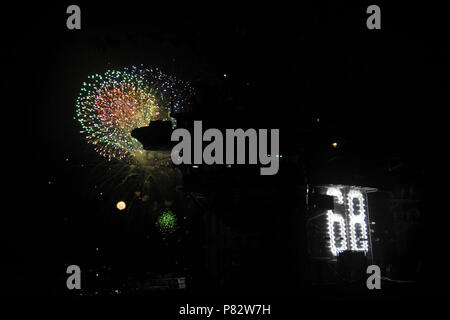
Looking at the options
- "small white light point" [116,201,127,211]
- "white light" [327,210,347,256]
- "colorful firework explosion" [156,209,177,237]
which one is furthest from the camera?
"small white light point" [116,201,127,211]

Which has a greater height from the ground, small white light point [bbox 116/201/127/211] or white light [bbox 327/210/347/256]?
small white light point [bbox 116/201/127/211]

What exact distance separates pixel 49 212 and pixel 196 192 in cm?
2146

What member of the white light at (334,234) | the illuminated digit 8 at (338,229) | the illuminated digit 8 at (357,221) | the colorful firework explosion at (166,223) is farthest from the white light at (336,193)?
the colorful firework explosion at (166,223)

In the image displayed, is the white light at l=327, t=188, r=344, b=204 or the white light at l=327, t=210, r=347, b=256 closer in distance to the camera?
the white light at l=327, t=210, r=347, b=256

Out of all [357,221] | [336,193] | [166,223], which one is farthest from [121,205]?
[357,221]

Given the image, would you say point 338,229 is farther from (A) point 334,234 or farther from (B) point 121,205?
(B) point 121,205

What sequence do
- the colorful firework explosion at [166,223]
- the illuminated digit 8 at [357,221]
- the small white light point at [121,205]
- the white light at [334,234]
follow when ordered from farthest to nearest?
the small white light point at [121,205]
the colorful firework explosion at [166,223]
the illuminated digit 8 at [357,221]
the white light at [334,234]

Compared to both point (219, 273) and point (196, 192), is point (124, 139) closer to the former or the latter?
point (196, 192)

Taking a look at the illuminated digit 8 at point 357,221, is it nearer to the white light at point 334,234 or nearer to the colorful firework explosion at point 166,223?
the white light at point 334,234

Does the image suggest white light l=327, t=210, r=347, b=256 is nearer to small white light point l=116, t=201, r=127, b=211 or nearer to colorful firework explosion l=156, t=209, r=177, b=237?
colorful firework explosion l=156, t=209, r=177, b=237

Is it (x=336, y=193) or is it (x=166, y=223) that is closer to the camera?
(x=336, y=193)

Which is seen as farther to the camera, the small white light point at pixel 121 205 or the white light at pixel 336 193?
the small white light point at pixel 121 205

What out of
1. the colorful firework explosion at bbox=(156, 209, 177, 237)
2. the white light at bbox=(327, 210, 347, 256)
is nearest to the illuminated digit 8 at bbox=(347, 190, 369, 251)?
the white light at bbox=(327, 210, 347, 256)

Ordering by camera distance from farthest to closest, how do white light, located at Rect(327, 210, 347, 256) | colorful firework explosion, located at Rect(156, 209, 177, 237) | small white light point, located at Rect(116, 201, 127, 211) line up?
small white light point, located at Rect(116, 201, 127, 211) < colorful firework explosion, located at Rect(156, 209, 177, 237) < white light, located at Rect(327, 210, 347, 256)
